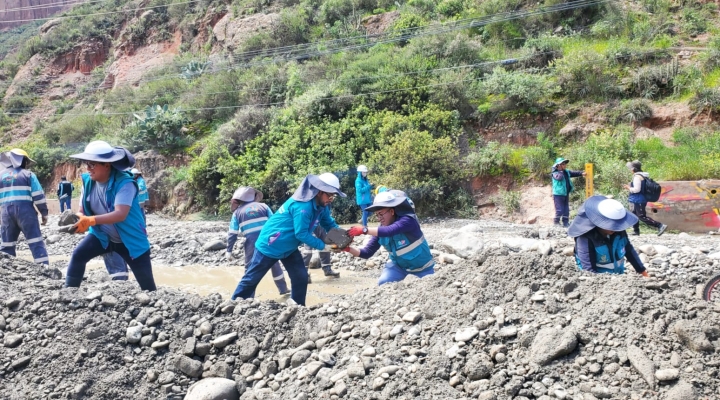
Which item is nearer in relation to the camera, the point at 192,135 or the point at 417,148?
the point at 417,148

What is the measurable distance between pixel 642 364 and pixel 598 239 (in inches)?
67.6

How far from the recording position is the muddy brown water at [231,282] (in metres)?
7.70

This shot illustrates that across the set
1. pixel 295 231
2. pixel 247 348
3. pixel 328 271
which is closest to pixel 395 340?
pixel 247 348

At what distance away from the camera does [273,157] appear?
17641mm

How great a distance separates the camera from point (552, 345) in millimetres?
3064

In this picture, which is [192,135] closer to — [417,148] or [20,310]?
[417,148]

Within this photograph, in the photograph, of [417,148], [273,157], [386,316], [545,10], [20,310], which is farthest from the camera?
[545,10]

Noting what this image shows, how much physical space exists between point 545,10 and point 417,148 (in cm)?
1066

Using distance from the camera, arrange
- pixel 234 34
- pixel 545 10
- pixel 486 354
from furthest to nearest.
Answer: pixel 234 34 → pixel 545 10 → pixel 486 354

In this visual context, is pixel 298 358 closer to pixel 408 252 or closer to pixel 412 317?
pixel 412 317

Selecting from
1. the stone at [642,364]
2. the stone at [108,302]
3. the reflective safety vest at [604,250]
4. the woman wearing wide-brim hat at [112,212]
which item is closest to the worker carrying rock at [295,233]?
the woman wearing wide-brim hat at [112,212]

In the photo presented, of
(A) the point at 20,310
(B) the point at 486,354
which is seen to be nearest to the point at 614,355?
(B) the point at 486,354

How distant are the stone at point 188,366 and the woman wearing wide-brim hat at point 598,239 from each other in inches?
120

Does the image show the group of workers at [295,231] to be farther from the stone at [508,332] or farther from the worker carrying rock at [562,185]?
the worker carrying rock at [562,185]
